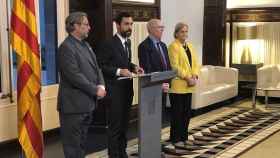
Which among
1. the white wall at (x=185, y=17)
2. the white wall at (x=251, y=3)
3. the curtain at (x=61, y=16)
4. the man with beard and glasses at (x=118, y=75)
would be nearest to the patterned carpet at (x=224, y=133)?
the man with beard and glasses at (x=118, y=75)

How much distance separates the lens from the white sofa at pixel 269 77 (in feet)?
27.3

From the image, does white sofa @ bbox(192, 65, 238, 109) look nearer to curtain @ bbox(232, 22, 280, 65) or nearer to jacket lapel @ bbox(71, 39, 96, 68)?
curtain @ bbox(232, 22, 280, 65)

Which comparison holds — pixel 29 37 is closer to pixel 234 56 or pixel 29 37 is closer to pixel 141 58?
pixel 141 58

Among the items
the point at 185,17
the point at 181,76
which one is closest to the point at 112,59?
the point at 181,76

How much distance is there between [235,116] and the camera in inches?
285

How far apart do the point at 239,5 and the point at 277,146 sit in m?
4.68

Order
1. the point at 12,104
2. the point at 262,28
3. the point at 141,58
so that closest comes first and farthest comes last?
the point at 141,58 → the point at 12,104 → the point at 262,28

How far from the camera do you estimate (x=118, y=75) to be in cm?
429

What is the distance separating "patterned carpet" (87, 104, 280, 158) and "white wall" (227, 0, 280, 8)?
2497mm

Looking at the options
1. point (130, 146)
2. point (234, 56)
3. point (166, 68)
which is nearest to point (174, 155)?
point (130, 146)

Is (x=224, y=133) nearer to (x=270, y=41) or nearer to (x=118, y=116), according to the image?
(x=118, y=116)

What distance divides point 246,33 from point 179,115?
4684 mm

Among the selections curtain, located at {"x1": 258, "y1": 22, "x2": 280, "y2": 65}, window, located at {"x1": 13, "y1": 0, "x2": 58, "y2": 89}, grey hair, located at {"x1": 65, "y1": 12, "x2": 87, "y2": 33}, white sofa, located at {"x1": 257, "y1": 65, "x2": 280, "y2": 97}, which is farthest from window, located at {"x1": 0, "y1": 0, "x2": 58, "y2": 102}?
curtain, located at {"x1": 258, "y1": 22, "x2": 280, "y2": 65}

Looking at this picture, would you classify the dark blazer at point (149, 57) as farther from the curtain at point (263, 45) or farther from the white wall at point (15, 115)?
the curtain at point (263, 45)
